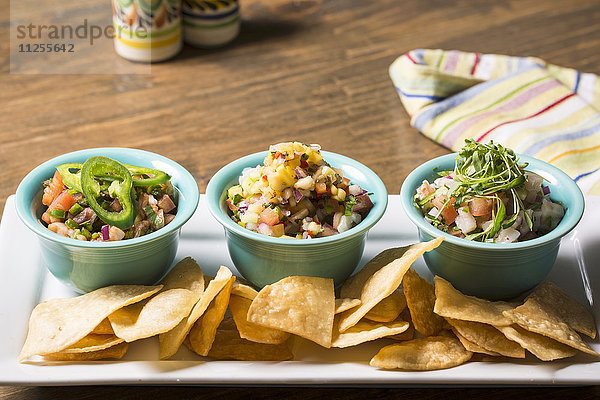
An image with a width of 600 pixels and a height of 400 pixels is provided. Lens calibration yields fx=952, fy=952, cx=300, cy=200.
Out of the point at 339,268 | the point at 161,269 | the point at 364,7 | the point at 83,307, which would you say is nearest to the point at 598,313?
the point at 339,268

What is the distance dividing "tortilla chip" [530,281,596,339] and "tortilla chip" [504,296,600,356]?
3cm

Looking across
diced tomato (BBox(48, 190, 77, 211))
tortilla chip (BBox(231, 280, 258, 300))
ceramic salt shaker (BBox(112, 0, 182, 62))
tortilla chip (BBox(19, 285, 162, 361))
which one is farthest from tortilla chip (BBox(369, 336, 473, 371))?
ceramic salt shaker (BBox(112, 0, 182, 62))

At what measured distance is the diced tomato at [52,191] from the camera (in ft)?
7.72

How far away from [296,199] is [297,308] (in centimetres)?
27

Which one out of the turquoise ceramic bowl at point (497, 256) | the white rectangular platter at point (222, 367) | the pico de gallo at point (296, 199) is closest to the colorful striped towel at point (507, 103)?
the turquoise ceramic bowl at point (497, 256)

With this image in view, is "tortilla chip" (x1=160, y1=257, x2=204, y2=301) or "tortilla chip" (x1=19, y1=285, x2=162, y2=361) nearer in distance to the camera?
"tortilla chip" (x1=19, y1=285, x2=162, y2=361)

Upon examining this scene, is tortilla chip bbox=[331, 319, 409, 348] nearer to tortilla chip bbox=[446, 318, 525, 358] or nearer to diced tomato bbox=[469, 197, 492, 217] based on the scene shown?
tortilla chip bbox=[446, 318, 525, 358]

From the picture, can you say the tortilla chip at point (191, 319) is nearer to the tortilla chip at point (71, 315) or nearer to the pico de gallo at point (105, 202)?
the tortilla chip at point (71, 315)

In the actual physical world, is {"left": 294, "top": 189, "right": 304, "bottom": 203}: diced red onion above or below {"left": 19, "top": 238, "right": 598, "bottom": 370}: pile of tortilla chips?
above

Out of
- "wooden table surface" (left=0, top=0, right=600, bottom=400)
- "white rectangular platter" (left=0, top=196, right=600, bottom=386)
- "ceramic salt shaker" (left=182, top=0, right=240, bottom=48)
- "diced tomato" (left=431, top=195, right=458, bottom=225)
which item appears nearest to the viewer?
"white rectangular platter" (left=0, top=196, right=600, bottom=386)

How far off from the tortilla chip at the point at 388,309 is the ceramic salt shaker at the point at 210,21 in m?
1.93

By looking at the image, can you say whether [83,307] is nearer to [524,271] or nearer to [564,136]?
[524,271]

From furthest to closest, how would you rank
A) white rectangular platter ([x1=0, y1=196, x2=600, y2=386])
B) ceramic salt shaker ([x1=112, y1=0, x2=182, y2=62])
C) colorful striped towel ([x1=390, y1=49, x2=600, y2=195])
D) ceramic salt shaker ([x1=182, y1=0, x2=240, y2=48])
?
ceramic salt shaker ([x1=182, y1=0, x2=240, y2=48]) < ceramic salt shaker ([x1=112, y1=0, x2=182, y2=62]) < colorful striped towel ([x1=390, y1=49, x2=600, y2=195]) < white rectangular platter ([x1=0, y1=196, x2=600, y2=386])

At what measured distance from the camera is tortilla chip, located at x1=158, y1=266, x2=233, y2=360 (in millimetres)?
2158
